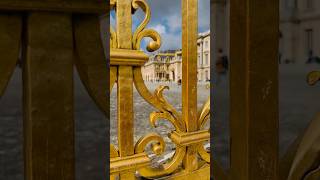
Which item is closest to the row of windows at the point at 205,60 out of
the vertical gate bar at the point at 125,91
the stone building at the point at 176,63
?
the stone building at the point at 176,63

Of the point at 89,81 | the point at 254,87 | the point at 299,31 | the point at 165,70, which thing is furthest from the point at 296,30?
the point at 165,70

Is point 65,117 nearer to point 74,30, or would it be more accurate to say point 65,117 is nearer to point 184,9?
point 74,30

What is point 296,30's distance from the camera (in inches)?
25.5

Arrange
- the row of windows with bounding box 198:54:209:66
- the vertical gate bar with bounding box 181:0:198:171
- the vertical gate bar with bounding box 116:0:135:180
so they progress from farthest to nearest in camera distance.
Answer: the row of windows with bounding box 198:54:209:66 → the vertical gate bar with bounding box 181:0:198:171 → the vertical gate bar with bounding box 116:0:135:180

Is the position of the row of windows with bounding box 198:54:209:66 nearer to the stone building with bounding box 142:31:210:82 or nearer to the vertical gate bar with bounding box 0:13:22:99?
the stone building with bounding box 142:31:210:82

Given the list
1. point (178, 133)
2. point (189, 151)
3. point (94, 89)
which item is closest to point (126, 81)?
point (178, 133)

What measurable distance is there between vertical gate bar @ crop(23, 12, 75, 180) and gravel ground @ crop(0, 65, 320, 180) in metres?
0.02

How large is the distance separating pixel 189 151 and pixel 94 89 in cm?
118

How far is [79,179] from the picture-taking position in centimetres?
58

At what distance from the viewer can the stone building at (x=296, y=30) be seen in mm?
636

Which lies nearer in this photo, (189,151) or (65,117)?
(65,117)

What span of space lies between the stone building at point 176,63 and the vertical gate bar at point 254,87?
2.94ft

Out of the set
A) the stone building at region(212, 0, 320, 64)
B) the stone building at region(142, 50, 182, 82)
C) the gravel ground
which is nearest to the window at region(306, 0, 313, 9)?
the stone building at region(212, 0, 320, 64)

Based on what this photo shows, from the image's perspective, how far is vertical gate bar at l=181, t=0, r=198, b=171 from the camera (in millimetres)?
1608
